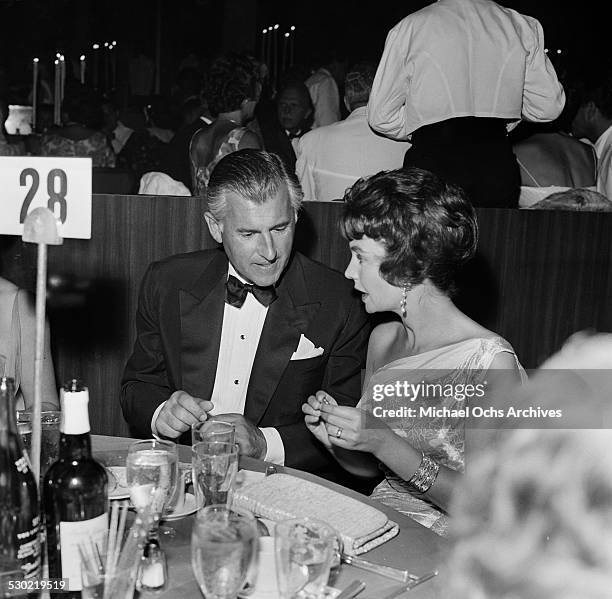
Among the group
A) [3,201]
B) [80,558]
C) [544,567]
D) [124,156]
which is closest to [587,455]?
[544,567]

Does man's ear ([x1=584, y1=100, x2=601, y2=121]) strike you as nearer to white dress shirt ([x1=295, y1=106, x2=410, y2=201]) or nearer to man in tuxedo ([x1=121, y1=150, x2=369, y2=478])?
white dress shirt ([x1=295, y1=106, x2=410, y2=201])

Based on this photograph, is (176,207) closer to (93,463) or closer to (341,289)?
(341,289)

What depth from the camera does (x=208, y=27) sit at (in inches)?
Result: 487

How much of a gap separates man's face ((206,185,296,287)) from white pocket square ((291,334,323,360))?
0.19m

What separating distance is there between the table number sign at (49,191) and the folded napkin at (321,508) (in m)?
0.54

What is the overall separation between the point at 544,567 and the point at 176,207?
2728 millimetres

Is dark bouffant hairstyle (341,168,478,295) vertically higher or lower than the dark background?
lower

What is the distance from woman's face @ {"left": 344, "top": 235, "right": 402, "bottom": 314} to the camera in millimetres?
2146

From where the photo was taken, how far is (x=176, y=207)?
9.96ft

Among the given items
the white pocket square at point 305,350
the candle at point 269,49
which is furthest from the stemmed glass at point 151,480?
the candle at point 269,49

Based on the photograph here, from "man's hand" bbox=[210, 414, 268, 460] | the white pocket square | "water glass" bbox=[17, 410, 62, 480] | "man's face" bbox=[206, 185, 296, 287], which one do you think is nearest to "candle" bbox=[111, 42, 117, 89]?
"man's face" bbox=[206, 185, 296, 287]

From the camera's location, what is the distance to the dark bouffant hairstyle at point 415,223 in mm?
2107

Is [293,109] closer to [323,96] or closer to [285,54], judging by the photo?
[323,96]

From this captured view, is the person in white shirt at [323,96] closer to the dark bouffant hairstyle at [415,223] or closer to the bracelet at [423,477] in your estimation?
the dark bouffant hairstyle at [415,223]
